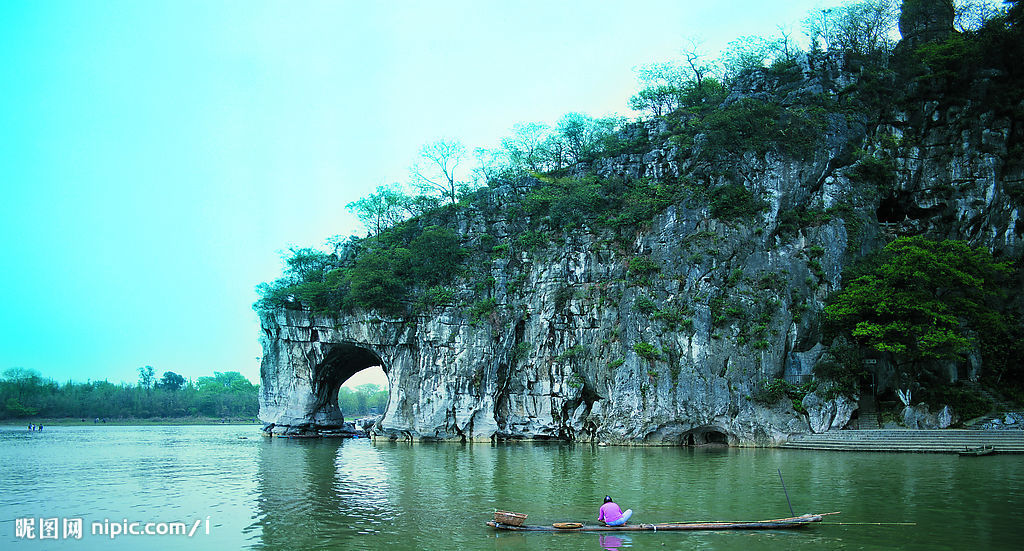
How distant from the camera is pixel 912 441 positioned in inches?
965

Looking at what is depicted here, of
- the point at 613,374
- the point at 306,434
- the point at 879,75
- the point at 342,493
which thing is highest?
the point at 879,75

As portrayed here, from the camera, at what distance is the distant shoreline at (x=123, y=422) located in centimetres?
6888

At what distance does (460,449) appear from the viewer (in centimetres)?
3167

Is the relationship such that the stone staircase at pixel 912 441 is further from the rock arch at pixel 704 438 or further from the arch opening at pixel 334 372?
the arch opening at pixel 334 372

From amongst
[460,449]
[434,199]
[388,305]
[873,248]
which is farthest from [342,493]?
[434,199]

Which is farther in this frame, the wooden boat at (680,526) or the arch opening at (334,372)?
the arch opening at (334,372)

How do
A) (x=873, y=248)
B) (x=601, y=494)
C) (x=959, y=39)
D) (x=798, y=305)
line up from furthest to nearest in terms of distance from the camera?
(x=959, y=39)
(x=873, y=248)
(x=798, y=305)
(x=601, y=494)

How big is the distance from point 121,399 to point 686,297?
252 ft

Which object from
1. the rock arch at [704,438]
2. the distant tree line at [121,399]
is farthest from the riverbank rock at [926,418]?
the distant tree line at [121,399]

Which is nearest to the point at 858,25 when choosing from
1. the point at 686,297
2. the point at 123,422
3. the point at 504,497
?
the point at 686,297

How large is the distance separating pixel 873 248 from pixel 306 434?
129 feet

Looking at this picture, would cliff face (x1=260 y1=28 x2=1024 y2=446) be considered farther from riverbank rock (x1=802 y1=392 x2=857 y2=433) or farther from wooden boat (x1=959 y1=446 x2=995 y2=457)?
wooden boat (x1=959 y1=446 x2=995 y2=457)

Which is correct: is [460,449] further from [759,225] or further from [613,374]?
[759,225]

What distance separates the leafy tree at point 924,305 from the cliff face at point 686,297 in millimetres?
2586
